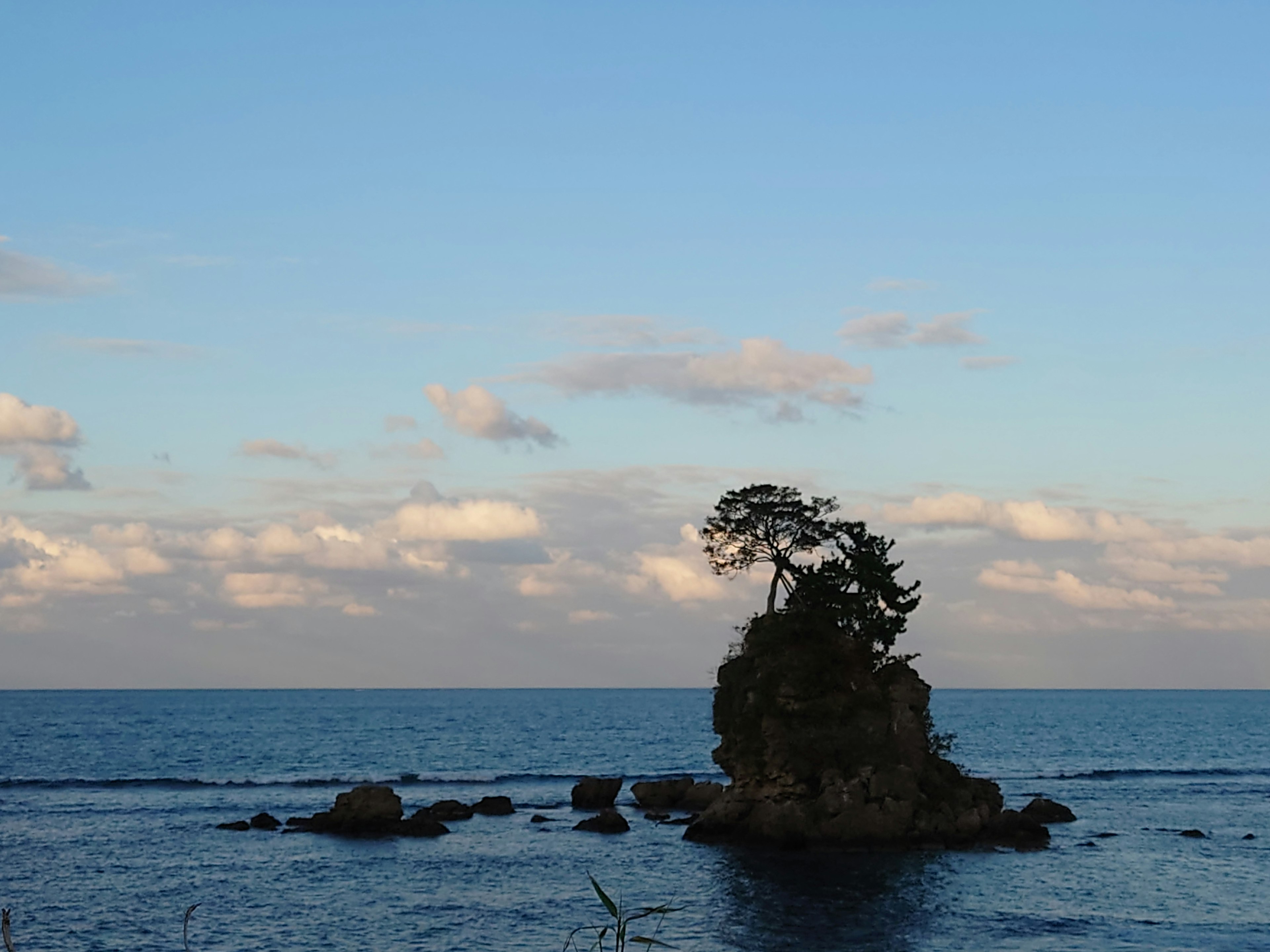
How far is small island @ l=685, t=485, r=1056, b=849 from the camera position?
227ft

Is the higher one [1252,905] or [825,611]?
[825,611]

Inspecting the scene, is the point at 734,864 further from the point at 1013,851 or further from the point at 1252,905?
the point at 1252,905

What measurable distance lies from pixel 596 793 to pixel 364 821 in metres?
21.1

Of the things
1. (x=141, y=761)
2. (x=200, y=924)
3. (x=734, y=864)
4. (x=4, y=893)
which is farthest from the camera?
(x=141, y=761)

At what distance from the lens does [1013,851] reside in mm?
68938

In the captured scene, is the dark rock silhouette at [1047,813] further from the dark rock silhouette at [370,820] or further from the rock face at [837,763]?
the dark rock silhouette at [370,820]

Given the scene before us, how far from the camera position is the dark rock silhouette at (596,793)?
3654 inches

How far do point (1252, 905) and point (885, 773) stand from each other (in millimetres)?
19512

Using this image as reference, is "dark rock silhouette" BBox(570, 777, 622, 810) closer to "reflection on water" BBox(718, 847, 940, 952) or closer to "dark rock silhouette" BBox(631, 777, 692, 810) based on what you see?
"dark rock silhouette" BBox(631, 777, 692, 810)

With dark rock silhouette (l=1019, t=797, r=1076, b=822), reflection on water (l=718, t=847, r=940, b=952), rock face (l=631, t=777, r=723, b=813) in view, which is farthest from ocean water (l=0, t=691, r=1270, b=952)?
rock face (l=631, t=777, r=723, b=813)

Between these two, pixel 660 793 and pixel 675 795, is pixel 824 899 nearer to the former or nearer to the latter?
pixel 675 795

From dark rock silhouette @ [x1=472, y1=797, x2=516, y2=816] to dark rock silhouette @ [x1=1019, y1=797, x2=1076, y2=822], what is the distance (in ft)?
120

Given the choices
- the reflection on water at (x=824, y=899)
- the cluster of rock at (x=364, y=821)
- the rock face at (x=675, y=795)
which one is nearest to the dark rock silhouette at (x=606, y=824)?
the cluster of rock at (x=364, y=821)

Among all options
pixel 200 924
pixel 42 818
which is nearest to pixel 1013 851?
pixel 200 924
